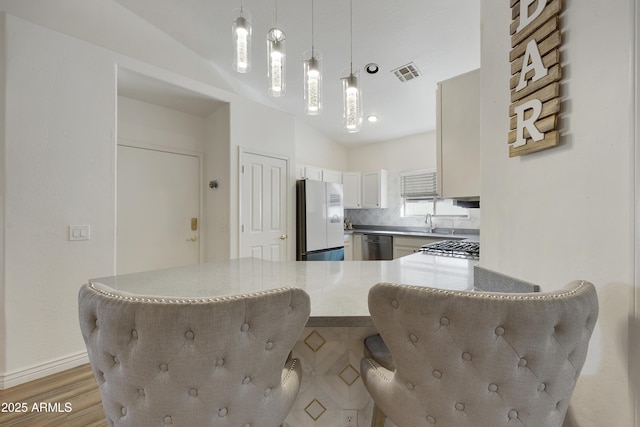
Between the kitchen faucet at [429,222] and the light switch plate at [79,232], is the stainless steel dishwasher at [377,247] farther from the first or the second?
the light switch plate at [79,232]

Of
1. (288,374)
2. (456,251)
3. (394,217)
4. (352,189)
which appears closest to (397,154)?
(352,189)

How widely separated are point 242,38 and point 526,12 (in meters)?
1.40

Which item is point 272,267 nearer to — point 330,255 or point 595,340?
point 595,340

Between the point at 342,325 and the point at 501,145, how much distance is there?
38.5 inches

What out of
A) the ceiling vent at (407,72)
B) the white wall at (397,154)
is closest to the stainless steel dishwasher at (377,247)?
the white wall at (397,154)

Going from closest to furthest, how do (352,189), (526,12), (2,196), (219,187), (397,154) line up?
(526,12) < (2,196) < (219,187) < (397,154) < (352,189)

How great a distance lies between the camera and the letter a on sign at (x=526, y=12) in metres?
0.88

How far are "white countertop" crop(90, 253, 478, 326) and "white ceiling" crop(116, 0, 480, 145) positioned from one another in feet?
4.75

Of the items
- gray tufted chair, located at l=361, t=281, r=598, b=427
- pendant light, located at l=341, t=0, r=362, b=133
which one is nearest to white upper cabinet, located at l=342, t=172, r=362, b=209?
pendant light, located at l=341, t=0, r=362, b=133

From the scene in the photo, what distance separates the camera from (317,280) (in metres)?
1.34

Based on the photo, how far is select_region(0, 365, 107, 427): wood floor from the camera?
5.08ft

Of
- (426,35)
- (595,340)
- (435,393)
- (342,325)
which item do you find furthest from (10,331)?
(426,35)

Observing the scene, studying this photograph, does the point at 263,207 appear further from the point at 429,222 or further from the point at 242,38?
the point at 429,222

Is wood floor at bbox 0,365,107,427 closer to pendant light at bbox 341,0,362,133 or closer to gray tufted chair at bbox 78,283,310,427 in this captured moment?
gray tufted chair at bbox 78,283,310,427
